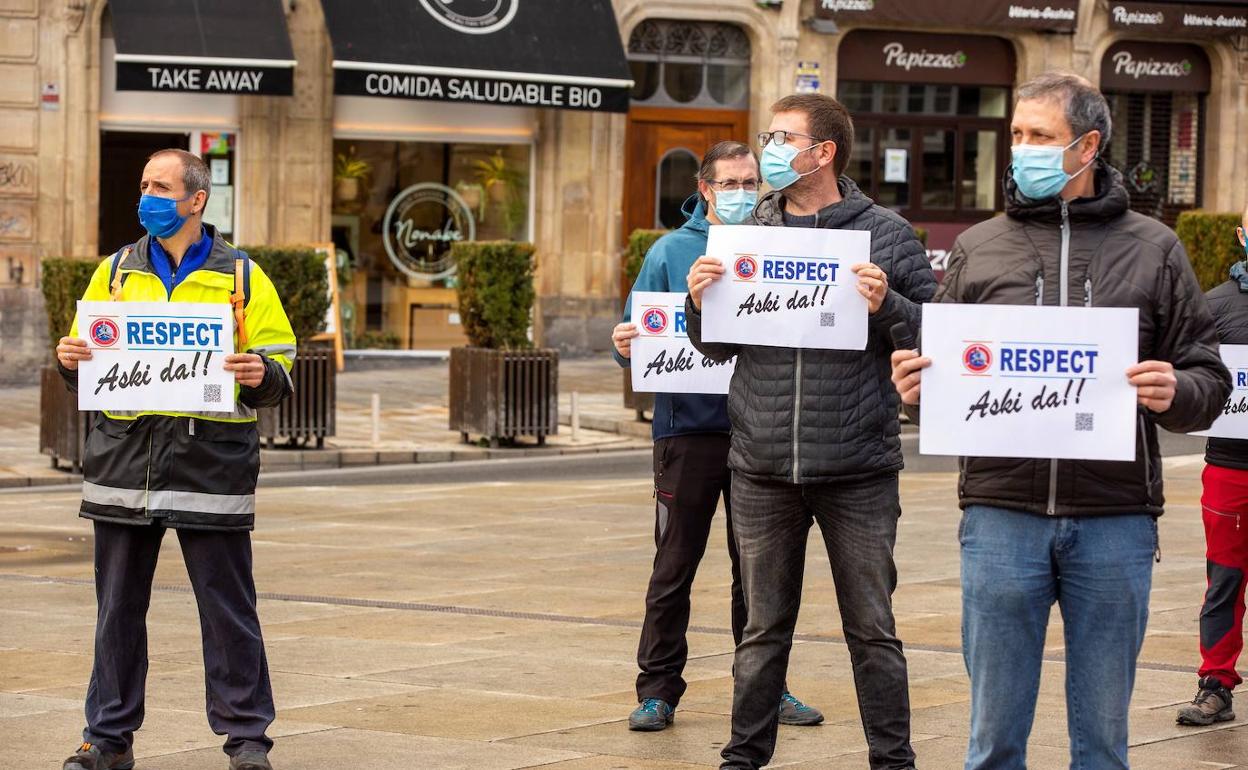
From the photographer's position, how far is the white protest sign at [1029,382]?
501cm

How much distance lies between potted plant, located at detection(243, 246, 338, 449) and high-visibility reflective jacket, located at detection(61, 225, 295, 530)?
1124cm

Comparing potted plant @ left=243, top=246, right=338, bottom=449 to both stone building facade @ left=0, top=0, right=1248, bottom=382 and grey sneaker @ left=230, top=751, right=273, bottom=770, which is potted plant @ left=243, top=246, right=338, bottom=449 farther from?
grey sneaker @ left=230, top=751, right=273, bottom=770

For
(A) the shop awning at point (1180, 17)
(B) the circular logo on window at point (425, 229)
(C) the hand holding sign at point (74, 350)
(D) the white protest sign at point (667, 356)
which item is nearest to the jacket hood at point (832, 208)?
(D) the white protest sign at point (667, 356)

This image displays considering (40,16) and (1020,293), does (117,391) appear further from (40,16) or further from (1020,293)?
(40,16)

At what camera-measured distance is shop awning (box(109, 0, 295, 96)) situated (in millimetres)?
23594

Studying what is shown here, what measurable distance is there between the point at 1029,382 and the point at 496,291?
47.4ft

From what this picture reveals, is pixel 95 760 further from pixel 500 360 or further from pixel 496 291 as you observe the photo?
pixel 496 291

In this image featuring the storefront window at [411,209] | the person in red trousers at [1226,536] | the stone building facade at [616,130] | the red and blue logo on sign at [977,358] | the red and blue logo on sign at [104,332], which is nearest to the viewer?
the red and blue logo on sign at [977,358]

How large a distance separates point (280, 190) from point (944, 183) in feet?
31.5

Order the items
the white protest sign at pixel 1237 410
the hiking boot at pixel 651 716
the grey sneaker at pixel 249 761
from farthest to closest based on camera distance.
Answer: the white protest sign at pixel 1237 410, the hiking boot at pixel 651 716, the grey sneaker at pixel 249 761

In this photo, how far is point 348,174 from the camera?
85.0ft

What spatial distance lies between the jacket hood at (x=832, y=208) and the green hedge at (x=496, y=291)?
13.0 meters

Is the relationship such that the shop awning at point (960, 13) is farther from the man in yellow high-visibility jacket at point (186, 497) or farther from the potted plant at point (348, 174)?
the man in yellow high-visibility jacket at point (186, 497)

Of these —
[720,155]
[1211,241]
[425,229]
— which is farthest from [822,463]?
[425,229]
